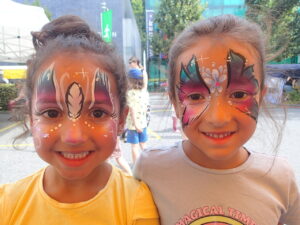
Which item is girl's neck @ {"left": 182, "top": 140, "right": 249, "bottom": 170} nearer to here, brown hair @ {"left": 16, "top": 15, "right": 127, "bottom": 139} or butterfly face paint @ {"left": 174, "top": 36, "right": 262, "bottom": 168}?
butterfly face paint @ {"left": 174, "top": 36, "right": 262, "bottom": 168}

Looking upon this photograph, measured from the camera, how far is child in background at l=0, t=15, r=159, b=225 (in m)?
1.12

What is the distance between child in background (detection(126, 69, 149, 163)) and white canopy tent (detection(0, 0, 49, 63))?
3.48m

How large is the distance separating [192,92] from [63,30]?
644 millimetres

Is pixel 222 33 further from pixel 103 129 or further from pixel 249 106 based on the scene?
pixel 103 129

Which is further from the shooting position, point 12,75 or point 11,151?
point 12,75

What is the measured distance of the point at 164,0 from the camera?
17.6 metres

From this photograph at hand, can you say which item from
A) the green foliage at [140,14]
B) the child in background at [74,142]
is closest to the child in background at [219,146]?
the child in background at [74,142]

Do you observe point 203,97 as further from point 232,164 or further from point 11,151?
point 11,151

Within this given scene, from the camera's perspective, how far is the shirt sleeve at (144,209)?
1148mm

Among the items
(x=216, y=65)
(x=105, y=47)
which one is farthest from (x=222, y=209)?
(x=105, y=47)

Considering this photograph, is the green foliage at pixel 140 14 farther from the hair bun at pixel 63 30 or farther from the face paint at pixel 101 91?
the face paint at pixel 101 91

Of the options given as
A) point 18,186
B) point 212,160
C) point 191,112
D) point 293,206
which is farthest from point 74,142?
point 293,206

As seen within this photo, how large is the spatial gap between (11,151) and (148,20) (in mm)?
17715

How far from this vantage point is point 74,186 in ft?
4.10
